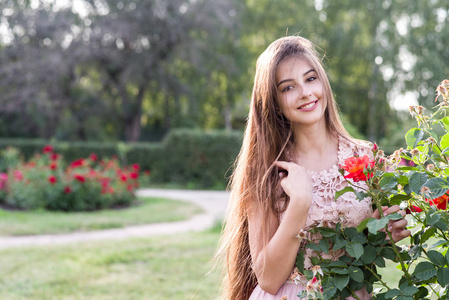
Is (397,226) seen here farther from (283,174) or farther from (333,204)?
(283,174)

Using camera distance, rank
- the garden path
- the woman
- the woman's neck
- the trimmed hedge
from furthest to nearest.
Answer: the trimmed hedge → the garden path → the woman's neck → the woman

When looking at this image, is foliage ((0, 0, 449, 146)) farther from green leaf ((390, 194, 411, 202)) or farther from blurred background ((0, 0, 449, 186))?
green leaf ((390, 194, 411, 202))

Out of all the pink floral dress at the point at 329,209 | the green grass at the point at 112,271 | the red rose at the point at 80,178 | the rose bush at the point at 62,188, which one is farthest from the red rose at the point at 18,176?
the pink floral dress at the point at 329,209

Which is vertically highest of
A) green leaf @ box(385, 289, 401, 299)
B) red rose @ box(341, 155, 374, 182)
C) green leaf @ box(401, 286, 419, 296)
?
red rose @ box(341, 155, 374, 182)

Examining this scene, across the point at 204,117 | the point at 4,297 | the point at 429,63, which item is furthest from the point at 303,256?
the point at 204,117

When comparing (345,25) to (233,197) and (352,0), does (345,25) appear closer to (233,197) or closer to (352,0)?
(352,0)

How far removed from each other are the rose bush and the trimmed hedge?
433 cm

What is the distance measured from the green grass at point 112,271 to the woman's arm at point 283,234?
76.8 inches

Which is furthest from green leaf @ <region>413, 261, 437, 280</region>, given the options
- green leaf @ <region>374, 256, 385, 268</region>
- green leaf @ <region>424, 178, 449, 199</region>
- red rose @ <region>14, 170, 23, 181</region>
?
red rose @ <region>14, 170, 23, 181</region>

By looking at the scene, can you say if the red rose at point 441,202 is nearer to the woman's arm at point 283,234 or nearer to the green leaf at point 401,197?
the green leaf at point 401,197

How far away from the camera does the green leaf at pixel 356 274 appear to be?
1.36 meters

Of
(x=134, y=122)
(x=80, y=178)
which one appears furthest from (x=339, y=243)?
(x=134, y=122)

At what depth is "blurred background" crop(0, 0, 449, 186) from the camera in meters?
17.4

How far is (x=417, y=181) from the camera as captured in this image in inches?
49.6
